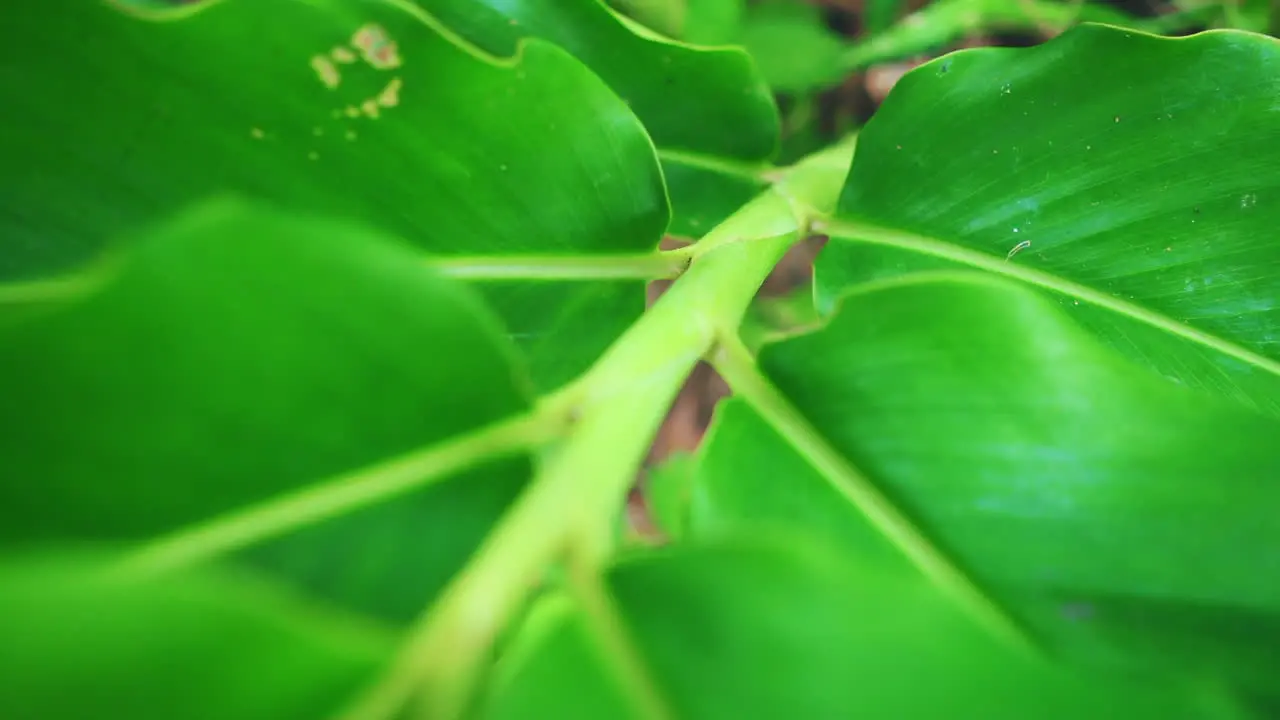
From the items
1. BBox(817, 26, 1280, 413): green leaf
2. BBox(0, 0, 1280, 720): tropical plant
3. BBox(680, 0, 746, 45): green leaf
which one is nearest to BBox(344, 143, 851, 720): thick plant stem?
BBox(0, 0, 1280, 720): tropical plant

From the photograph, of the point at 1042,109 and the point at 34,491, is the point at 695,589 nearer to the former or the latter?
the point at 34,491

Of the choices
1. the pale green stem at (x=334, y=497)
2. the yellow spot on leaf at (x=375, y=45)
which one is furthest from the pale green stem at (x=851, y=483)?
the yellow spot on leaf at (x=375, y=45)

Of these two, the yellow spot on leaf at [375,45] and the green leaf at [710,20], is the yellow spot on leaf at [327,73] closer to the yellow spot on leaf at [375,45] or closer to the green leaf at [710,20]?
the yellow spot on leaf at [375,45]

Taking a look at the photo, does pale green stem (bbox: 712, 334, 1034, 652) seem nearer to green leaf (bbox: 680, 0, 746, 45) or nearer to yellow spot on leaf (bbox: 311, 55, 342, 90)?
yellow spot on leaf (bbox: 311, 55, 342, 90)

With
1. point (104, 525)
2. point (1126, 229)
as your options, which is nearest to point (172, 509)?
point (104, 525)

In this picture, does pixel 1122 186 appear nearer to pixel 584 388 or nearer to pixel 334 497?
pixel 584 388

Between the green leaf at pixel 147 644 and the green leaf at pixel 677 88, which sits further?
the green leaf at pixel 677 88

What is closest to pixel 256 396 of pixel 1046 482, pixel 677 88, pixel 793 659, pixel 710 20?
pixel 793 659
